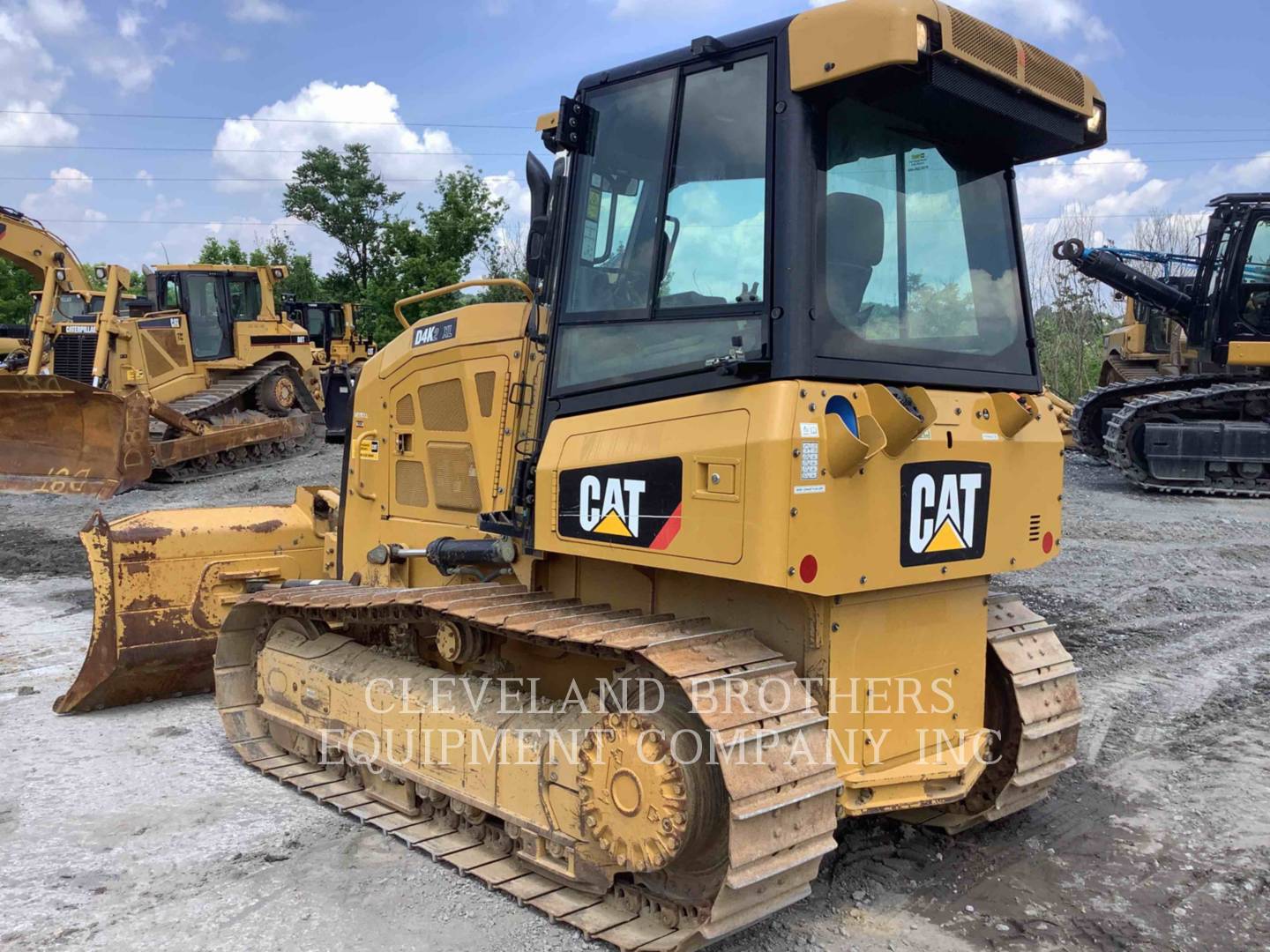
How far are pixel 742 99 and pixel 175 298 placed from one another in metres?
16.1

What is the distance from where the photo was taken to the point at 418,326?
5059 millimetres

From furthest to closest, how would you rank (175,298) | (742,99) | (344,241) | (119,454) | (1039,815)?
1. (344,241)
2. (175,298)
3. (119,454)
4. (1039,815)
5. (742,99)

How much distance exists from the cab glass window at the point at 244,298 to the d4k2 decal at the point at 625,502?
51.2 ft

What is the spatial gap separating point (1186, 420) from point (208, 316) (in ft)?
48.0

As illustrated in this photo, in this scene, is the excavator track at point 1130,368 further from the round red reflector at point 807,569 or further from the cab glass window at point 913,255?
the round red reflector at point 807,569

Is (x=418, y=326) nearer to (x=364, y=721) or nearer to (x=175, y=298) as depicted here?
(x=364, y=721)

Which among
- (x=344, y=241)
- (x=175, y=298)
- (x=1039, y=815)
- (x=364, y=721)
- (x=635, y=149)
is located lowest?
(x=1039, y=815)

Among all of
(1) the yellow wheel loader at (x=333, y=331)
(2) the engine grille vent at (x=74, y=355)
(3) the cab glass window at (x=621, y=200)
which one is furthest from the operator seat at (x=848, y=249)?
(1) the yellow wheel loader at (x=333, y=331)

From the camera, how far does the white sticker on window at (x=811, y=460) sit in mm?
2959

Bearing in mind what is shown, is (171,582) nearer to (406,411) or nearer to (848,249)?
(406,411)

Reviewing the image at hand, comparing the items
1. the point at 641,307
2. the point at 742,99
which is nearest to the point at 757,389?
the point at 641,307

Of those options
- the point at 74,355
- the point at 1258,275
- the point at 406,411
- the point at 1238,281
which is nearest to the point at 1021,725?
the point at 406,411

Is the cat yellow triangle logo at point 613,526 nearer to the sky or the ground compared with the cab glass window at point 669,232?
nearer to the ground

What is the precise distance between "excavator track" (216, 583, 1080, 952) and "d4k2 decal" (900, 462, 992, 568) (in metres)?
0.57
